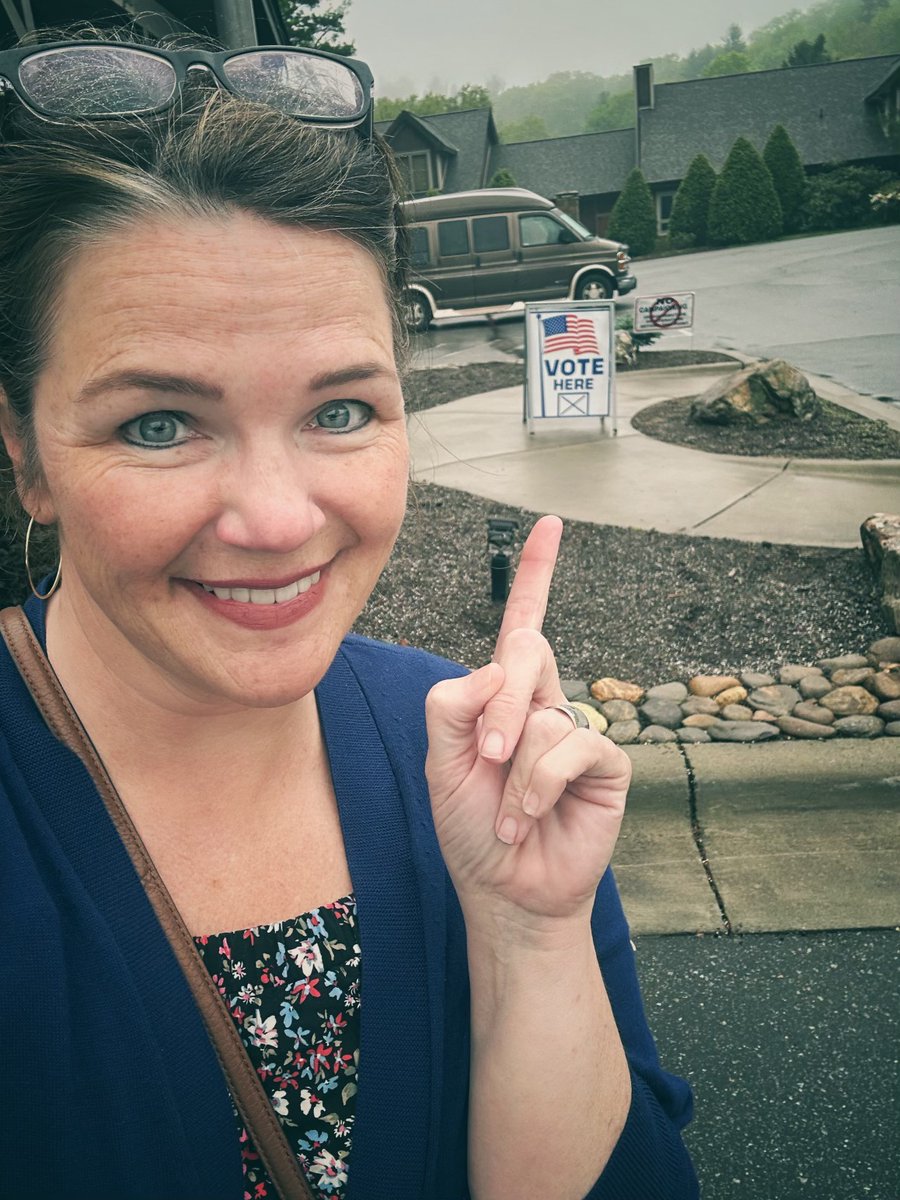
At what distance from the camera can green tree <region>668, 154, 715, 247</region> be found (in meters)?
39.5

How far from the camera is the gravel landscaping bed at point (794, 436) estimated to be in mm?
7945

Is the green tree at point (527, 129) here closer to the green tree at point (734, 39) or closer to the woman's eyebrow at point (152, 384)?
the green tree at point (734, 39)

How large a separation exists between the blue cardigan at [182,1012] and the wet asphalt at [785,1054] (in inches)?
42.3

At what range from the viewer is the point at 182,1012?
3.86 feet

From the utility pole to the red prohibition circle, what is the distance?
7407 mm

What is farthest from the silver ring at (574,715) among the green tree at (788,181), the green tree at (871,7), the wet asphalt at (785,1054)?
the green tree at (871,7)

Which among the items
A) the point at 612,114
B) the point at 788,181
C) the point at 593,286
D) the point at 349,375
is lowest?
the point at 593,286

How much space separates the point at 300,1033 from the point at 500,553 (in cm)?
413


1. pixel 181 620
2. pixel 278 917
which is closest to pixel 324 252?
pixel 181 620

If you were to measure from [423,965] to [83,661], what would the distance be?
642 mm

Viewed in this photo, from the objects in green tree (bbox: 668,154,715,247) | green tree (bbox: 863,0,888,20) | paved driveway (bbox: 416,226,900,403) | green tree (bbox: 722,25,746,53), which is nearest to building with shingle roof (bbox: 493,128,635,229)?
green tree (bbox: 668,154,715,247)

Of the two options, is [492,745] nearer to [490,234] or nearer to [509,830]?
[509,830]

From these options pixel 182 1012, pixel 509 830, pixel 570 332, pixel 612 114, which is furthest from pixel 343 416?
pixel 612 114

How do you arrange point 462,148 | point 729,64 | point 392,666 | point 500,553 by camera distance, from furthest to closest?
1. point 729,64
2. point 462,148
3. point 500,553
4. point 392,666
